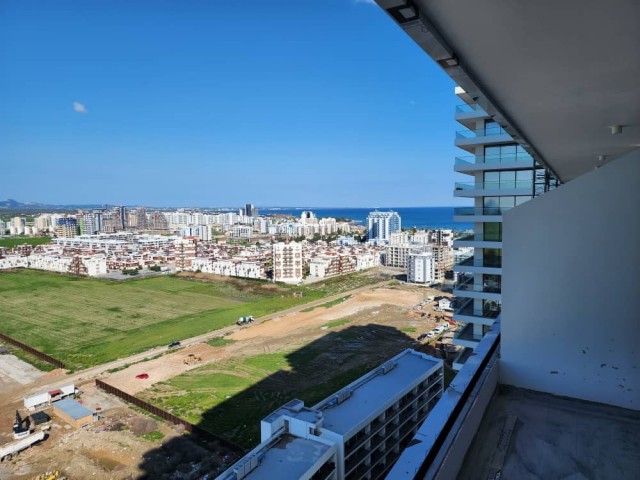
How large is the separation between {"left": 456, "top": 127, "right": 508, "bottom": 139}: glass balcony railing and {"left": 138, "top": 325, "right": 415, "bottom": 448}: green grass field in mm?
5878

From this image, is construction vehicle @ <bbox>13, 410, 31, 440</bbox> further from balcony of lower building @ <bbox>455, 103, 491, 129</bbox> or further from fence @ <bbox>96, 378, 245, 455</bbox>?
balcony of lower building @ <bbox>455, 103, 491, 129</bbox>

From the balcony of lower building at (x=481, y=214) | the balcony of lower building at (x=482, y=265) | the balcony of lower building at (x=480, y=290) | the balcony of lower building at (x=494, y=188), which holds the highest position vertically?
the balcony of lower building at (x=494, y=188)

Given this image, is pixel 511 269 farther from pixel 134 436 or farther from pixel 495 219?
pixel 134 436

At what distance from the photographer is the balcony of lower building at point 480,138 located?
18.6ft

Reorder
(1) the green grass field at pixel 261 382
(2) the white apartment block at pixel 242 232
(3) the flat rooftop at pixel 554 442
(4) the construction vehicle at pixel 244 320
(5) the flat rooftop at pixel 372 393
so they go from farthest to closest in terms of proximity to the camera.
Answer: (2) the white apartment block at pixel 242 232
(4) the construction vehicle at pixel 244 320
(1) the green grass field at pixel 261 382
(5) the flat rooftop at pixel 372 393
(3) the flat rooftop at pixel 554 442

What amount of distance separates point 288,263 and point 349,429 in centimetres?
1878

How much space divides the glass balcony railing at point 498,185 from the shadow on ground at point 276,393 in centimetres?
526

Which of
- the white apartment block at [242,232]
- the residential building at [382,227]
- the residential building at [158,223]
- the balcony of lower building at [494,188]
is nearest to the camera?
the balcony of lower building at [494,188]

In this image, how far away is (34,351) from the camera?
1224 centimetres

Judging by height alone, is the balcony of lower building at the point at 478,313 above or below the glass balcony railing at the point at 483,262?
below

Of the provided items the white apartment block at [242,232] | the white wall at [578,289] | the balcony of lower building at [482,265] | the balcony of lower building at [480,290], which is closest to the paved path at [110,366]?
the balcony of lower building at [480,290]

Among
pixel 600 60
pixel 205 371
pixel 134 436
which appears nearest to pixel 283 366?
pixel 205 371

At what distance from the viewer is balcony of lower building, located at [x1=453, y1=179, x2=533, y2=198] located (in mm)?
5652

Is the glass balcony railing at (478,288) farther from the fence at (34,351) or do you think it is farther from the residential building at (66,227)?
the residential building at (66,227)
